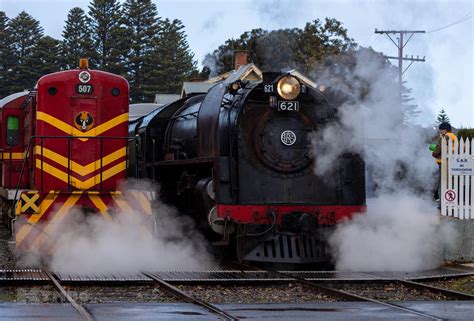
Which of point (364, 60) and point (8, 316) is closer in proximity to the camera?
→ point (8, 316)

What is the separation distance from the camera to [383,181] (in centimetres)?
1476

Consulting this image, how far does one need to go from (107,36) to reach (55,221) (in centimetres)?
5252

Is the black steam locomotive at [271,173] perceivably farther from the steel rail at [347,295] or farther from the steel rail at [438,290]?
the steel rail at [438,290]

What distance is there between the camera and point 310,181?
13430 millimetres

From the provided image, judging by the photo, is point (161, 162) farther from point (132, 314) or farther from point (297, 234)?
point (132, 314)

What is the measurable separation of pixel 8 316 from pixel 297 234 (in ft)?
19.1

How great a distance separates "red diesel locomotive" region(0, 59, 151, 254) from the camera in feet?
43.6

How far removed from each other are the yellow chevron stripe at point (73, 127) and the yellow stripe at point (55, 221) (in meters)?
1.19

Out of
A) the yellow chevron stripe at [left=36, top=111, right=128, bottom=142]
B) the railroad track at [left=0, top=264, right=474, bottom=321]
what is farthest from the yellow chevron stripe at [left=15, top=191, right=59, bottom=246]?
the yellow chevron stripe at [left=36, top=111, right=128, bottom=142]

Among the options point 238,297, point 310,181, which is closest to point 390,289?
point 238,297

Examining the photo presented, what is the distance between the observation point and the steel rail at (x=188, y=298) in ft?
27.5

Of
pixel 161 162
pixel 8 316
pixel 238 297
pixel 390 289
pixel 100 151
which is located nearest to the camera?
pixel 8 316

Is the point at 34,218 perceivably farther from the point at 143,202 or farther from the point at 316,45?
the point at 316,45

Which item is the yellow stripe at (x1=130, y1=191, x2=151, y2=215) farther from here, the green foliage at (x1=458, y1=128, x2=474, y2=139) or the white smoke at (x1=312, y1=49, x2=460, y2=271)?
the green foliage at (x1=458, y1=128, x2=474, y2=139)
